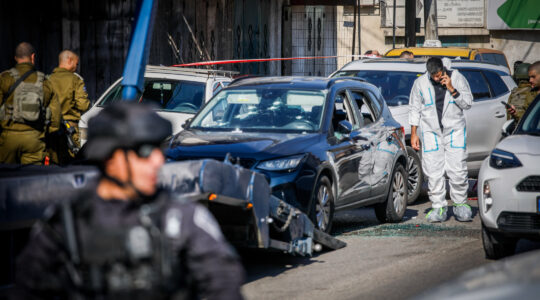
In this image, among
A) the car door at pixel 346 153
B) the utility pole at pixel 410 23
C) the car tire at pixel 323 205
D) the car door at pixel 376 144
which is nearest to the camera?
the car tire at pixel 323 205

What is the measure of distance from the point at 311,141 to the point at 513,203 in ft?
7.11

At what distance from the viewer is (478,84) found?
14188mm

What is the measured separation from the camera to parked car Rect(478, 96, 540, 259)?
809 centimetres

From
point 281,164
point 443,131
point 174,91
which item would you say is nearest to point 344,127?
point 281,164

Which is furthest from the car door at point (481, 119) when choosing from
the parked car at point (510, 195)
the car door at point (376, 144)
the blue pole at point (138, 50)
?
the blue pole at point (138, 50)

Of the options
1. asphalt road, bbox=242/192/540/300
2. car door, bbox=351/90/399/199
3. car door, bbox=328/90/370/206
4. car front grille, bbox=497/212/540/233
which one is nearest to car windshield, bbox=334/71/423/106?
car door, bbox=351/90/399/199

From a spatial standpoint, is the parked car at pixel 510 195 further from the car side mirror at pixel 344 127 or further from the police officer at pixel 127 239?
the police officer at pixel 127 239

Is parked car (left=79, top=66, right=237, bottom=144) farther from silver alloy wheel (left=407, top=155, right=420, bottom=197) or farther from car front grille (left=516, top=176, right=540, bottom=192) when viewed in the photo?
car front grille (left=516, top=176, right=540, bottom=192)

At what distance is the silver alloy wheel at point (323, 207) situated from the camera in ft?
30.5

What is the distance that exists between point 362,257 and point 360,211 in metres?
3.56

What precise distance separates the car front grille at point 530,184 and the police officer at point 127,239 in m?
5.47

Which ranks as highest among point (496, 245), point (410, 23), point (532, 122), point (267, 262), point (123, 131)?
point (410, 23)

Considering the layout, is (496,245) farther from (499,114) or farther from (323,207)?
(499,114)

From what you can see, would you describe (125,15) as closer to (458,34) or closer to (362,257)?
(362,257)
